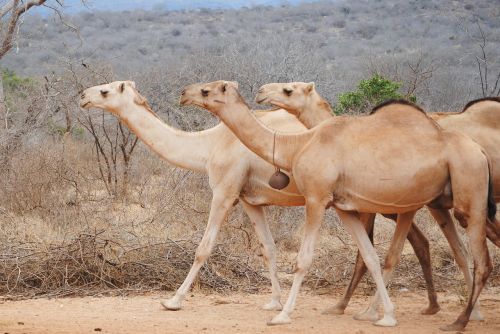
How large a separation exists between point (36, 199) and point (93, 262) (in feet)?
10.9

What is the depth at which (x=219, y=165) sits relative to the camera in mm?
9719

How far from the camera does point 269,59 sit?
79.3 ft

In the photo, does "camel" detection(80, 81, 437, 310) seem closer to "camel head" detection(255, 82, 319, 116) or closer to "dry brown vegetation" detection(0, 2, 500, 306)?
"camel head" detection(255, 82, 319, 116)

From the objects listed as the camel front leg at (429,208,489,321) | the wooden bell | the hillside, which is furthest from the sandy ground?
the hillside

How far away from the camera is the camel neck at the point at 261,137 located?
357 inches

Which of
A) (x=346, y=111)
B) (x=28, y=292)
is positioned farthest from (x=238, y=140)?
(x=346, y=111)

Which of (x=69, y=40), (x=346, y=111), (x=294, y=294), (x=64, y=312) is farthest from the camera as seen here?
(x=69, y=40)

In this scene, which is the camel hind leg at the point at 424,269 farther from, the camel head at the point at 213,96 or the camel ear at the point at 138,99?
the camel ear at the point at 138,99

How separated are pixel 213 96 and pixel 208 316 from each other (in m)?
2.11

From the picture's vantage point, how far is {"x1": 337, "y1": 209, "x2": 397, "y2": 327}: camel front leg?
8.76m

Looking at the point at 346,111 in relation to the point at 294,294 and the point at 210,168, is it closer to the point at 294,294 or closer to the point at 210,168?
the point at 210,168

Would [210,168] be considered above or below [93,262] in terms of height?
above

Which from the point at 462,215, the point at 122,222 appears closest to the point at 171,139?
the point at 122,222

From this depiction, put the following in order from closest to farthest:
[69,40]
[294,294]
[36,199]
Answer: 1. [294,294]
2. [36,199]
3. [69,40]
